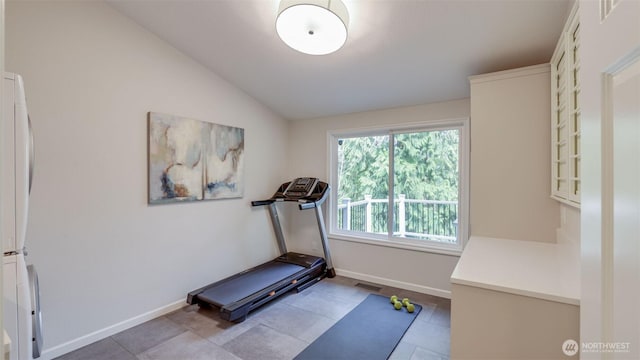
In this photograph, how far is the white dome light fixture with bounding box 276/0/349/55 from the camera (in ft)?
5.74

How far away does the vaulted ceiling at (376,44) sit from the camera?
2.01 metres

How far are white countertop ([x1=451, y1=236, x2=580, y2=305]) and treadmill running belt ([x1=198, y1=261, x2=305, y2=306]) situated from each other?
2094 millimetres

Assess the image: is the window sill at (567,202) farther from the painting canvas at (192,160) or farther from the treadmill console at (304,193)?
the painting canvas at (192,160)

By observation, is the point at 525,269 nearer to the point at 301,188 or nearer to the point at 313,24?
the point at 313,24

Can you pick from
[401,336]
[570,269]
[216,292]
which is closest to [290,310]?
[216,292]

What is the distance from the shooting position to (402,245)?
137 inches

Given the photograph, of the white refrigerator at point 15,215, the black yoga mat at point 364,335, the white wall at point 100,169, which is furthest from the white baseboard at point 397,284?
the white refrigerator at point 15,215

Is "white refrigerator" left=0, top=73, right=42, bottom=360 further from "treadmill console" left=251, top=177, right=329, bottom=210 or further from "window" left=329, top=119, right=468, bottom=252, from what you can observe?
"window" left=329, top=119, right=468, bottom=252

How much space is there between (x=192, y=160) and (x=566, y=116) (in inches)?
125

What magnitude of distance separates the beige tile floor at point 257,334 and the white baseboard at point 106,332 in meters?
0.05

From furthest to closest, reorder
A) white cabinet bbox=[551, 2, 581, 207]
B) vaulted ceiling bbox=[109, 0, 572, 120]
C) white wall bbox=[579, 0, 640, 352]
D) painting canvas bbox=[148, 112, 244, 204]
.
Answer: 1. painting canvas bbox=[148, 112, 244, 204]
2. vaulted ceiling bbox=[109, 0, 572, 120]
3. white cabinet bbox=[551, 2, 581, 207]
4. white wall bbox=[579, 0, 640, 352]

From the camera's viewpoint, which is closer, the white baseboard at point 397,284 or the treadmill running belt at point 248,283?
the treadmill running belt at point 248,283

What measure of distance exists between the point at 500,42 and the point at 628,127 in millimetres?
2134

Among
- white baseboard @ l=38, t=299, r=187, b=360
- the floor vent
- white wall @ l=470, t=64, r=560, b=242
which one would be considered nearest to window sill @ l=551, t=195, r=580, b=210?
white wall @ l=470, t=64, r=560, b=242
